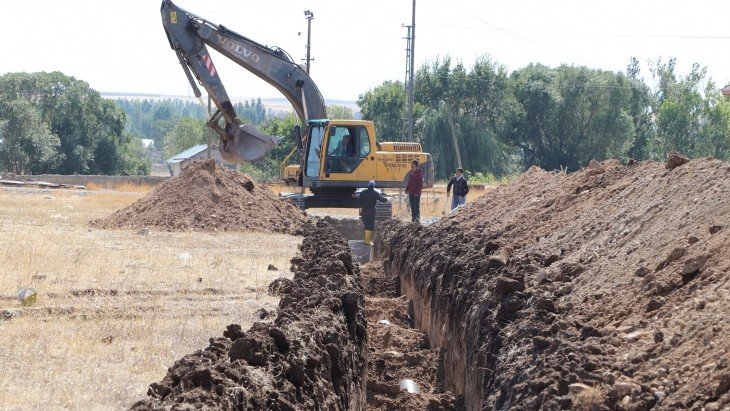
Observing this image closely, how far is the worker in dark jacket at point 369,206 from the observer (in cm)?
2719

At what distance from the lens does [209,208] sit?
86.6 feet

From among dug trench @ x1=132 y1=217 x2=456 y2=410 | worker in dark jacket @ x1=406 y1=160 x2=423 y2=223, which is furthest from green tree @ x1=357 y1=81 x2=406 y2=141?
dug trench @ x1=132 y1=217 x2=456 y2=410

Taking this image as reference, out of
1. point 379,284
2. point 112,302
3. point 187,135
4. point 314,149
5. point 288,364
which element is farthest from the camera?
point 187,135

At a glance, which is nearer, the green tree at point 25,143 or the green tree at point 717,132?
the green tree at point 717,132

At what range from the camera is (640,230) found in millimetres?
11219

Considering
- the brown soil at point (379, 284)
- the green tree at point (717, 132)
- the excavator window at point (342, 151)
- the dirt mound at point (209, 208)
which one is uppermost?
the green tree at point (717, 132)

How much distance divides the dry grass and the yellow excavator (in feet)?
9.50

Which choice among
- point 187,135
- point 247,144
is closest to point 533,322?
point 247,144

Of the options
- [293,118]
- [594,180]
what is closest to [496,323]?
[594,180]

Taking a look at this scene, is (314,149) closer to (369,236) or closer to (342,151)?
(342,151)

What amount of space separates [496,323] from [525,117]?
2476 inches

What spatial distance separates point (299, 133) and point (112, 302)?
1534 cm

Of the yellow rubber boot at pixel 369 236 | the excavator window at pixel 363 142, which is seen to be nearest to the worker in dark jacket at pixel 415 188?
the excavator window at pixel 363 142

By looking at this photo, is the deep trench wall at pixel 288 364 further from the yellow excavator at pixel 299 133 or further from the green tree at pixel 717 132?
the green tree at pixel 717 132
